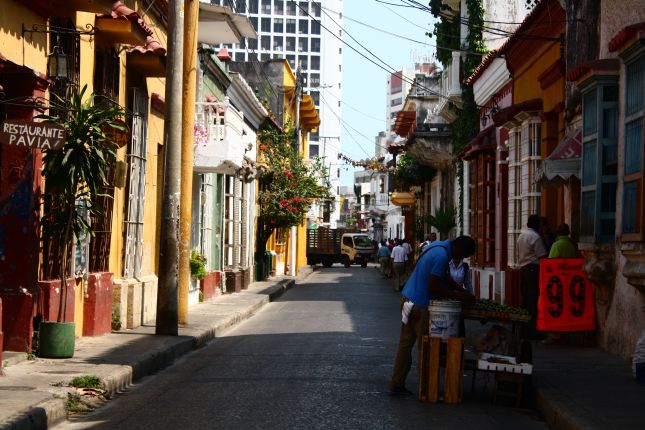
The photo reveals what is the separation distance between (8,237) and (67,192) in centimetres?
86

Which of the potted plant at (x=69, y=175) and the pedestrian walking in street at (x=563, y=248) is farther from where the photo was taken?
the pedestrian walking in street at (x=563, y=248)

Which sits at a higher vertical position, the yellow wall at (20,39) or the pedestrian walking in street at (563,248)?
the yellow wall at (20,39)

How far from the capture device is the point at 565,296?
15.9 meters

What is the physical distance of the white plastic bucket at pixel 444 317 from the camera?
11531 mm

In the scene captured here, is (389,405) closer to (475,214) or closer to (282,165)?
(475,214)

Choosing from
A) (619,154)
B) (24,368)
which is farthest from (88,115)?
(619,154)

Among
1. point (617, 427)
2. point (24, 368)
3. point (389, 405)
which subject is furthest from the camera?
point (24, 368)

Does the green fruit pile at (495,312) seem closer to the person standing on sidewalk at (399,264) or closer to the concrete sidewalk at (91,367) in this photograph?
the concrete sidewalk at (91,367)

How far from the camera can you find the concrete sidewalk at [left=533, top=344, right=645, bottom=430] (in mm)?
9688

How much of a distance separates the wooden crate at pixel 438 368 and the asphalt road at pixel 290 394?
155mm

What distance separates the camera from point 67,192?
45.6 feet

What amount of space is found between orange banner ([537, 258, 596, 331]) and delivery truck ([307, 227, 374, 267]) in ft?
178

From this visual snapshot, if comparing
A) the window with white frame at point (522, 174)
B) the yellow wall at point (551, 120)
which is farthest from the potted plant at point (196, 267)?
the yellow wall at point (551, 120)

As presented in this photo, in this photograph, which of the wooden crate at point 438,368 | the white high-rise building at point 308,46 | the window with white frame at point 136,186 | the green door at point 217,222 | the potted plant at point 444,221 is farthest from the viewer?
the white high-rise building at point 308,46
